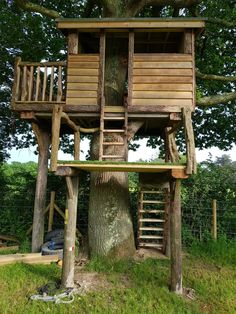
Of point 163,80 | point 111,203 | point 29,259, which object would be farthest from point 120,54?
point 29,259

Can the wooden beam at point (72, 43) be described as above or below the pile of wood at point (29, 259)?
above

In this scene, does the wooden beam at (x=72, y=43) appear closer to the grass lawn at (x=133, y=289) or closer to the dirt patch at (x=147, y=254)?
the grass lawn at (x=133, y=289)

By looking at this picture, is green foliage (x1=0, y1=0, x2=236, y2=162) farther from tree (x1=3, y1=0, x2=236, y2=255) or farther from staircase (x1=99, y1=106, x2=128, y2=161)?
staircase (x1=99, y1=106, x2=128, y2=161)

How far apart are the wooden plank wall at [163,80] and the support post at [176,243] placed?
2.25m

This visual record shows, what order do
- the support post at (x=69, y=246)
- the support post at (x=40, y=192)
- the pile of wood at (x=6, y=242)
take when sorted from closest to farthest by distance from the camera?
the support post at (x=69, y=246), the support post at (x=40, y=192), the pile of wood at (x=6, y=242)

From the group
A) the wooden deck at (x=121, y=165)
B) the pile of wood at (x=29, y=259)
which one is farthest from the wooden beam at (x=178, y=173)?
the pile of wood at (x=29, y=259)

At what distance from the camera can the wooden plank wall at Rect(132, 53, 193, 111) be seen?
7418 millimetres

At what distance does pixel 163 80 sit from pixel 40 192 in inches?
177

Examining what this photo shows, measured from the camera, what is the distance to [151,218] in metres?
10.1

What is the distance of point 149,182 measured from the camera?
7.34m

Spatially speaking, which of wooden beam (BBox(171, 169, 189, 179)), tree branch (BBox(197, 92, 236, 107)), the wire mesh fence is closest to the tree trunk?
wooden beam (BBox(171, 169, 189, 179))

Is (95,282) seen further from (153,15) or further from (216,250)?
(153,15)

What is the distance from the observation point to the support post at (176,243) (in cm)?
605

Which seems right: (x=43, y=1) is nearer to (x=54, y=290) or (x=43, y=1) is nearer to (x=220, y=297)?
(x=54, y=290)
